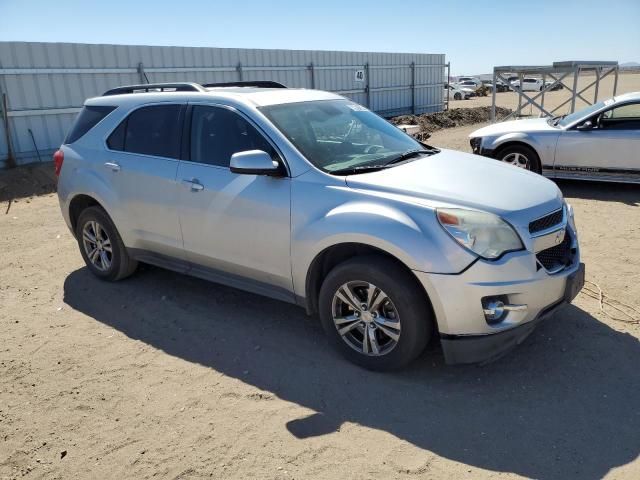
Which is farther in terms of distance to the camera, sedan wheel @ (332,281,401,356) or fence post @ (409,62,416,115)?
fence post @ (409,62,416,115)

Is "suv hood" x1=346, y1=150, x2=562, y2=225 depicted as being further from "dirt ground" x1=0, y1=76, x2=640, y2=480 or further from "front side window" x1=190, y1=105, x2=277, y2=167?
"dirt ground" x1=0, y1=76, x2=640, y2=480

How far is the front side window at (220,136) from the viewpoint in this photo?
4020mm

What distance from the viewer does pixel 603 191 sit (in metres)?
8.51

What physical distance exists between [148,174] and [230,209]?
102 centimetres

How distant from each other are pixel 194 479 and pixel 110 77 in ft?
41.3

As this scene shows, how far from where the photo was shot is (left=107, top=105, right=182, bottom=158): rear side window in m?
4.52

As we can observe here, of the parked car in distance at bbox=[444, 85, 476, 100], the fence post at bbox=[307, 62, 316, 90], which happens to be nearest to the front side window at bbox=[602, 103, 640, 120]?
the fence post at bbox=[307, 62, 316, 90]

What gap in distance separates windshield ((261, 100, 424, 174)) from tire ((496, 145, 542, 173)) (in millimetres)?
4525

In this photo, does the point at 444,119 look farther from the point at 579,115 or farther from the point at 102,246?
the point at 102,246

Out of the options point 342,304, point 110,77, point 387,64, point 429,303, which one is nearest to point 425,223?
point 429,303

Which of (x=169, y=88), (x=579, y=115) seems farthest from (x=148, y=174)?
(x=579, y=115)

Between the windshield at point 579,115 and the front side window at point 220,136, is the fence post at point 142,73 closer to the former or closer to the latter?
the windshield at point 579,115

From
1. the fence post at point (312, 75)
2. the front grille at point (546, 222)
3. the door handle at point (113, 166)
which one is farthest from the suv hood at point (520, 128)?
the fence post at point (312, 75)

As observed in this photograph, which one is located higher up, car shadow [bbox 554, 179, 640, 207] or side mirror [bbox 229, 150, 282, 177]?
side mirror [bbox 229, 150, 282, 177]
